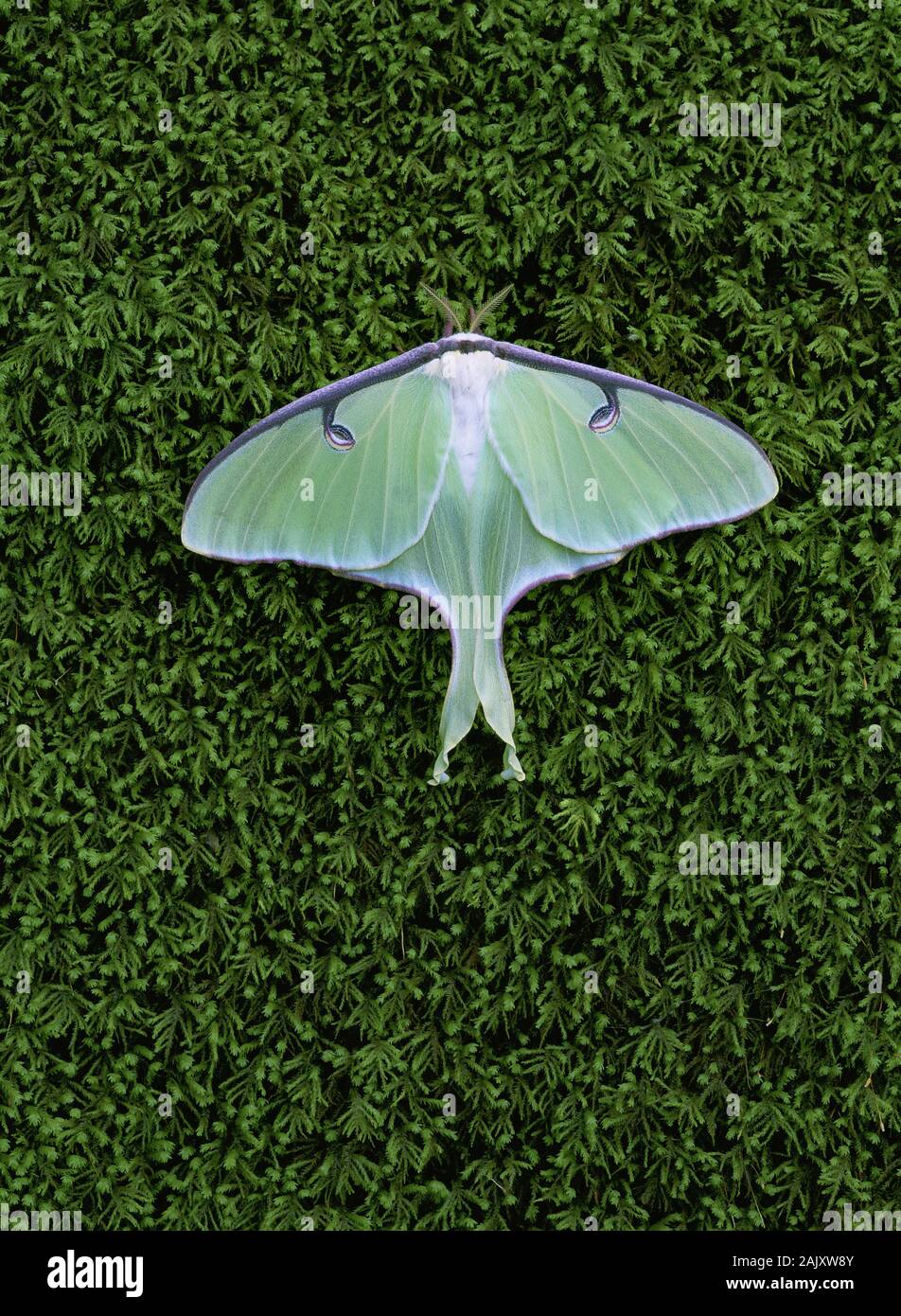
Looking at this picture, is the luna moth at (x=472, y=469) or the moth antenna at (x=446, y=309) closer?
the luna moth at (x=472, y=469)

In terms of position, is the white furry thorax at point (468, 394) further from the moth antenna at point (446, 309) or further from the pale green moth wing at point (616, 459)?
the moth antenna at point (446, 309)

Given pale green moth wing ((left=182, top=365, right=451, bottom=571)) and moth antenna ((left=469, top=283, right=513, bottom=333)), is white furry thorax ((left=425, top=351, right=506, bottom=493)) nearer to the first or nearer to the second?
pale green moth wing ((left=182, top=365, right=451, bottom=571))

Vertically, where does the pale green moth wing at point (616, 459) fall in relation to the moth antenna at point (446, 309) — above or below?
below

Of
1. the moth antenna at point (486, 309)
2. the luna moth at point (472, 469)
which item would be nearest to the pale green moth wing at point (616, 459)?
the luna moth at point (472, 469)

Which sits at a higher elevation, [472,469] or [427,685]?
[472,469]

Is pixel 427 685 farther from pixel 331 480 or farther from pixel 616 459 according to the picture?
pixel 616 459

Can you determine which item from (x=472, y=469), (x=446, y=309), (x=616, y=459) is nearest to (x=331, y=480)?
(x=472, y=469)

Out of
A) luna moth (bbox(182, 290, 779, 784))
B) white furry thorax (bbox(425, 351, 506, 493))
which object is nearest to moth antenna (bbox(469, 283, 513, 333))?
luna moth (bbox(182, 290, 779, 784))

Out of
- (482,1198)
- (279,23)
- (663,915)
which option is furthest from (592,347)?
(482,1198)
